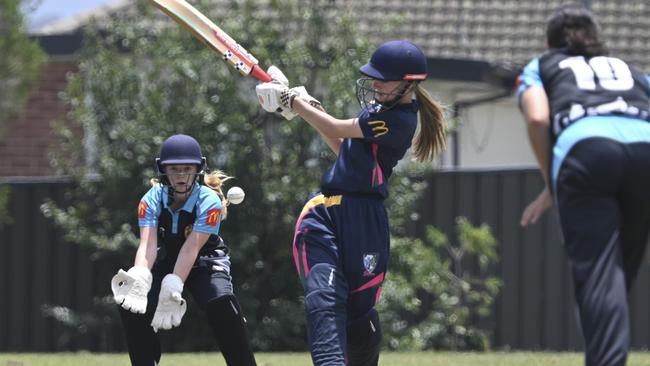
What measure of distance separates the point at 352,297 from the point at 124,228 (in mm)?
6453

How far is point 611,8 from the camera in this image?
17.4 meters

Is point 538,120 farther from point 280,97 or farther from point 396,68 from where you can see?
point 280,97

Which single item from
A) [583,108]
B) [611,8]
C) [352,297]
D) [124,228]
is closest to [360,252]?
[352,297]

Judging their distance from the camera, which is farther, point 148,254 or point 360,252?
point 148,254

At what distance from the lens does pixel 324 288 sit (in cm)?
634

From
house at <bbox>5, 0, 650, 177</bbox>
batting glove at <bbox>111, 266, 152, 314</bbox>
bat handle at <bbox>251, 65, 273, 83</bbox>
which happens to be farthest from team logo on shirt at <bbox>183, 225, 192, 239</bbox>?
house at <bbox>5, 0, 650, 177</bbox>

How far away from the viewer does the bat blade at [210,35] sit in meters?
7.44

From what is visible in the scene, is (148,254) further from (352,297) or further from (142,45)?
(142,45)

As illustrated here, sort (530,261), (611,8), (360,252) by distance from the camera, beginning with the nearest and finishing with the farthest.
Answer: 1. (360,252)
2. (530,261)
3. (611,8)

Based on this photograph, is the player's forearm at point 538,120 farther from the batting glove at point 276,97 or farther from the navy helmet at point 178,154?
the navy helmet at point 178,154

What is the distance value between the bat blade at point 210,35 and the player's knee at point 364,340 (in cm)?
165

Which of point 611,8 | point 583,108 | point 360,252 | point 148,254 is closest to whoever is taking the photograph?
point 583,108

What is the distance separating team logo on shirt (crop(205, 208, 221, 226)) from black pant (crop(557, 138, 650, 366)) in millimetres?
2379

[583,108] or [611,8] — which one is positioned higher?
[611,8]
